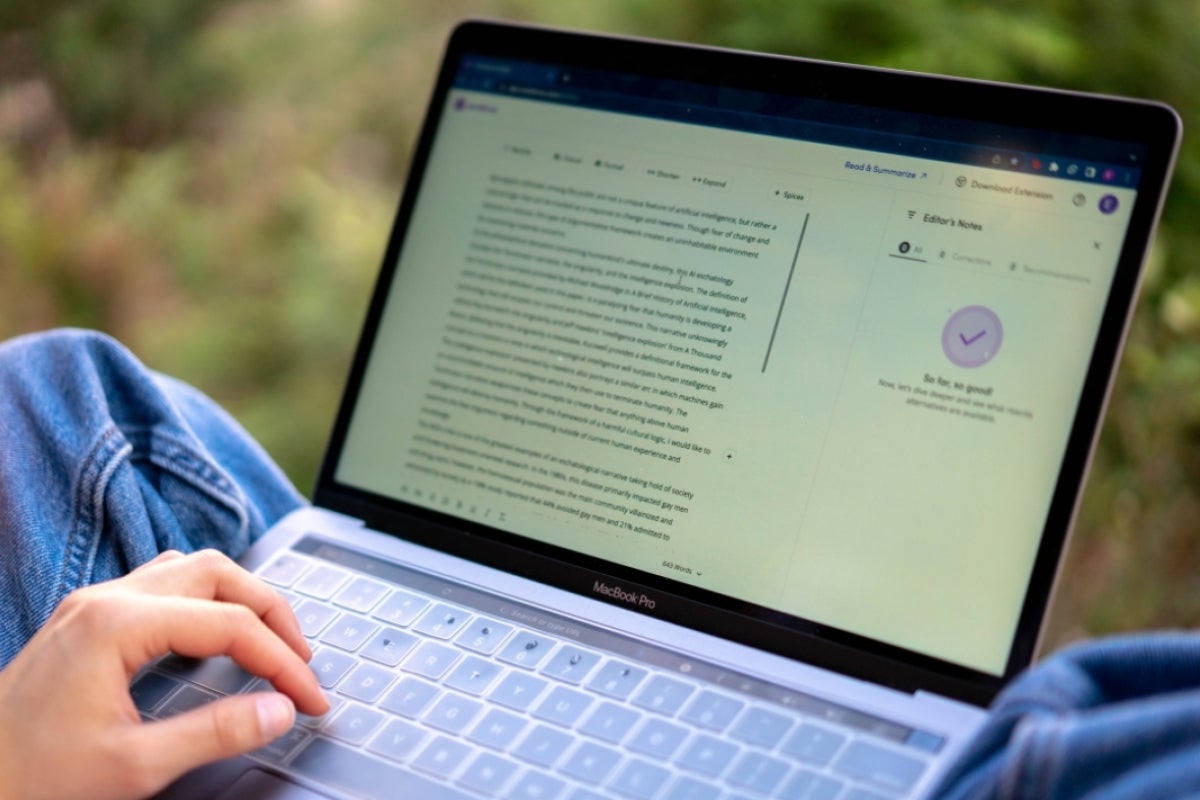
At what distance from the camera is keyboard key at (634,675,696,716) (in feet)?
1.84

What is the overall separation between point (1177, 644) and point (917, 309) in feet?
0.78

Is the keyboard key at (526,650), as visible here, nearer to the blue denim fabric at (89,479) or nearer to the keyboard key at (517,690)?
the keyboard key at (517,690)

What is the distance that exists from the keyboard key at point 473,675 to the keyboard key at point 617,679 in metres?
0.06

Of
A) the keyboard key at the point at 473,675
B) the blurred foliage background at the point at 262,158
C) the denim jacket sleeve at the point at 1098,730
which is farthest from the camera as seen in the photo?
the blurred foliage background at the point at 262,158

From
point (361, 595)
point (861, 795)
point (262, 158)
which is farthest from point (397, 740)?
point (262, 158)

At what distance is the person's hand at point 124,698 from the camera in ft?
1.60

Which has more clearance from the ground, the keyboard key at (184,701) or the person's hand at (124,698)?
the person's hand at (124,698)

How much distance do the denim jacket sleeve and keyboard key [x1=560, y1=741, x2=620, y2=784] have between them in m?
0.17

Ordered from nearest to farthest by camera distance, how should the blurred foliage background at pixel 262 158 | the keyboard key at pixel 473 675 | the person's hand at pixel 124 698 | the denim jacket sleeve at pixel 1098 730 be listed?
the denim jacket sleeve at pixel 1098 730 < the person's hand at pixel 124 698 < the keyboard key at pixel 473 675 < the blurred foliage background at pixel 262 158

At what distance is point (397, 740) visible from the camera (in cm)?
56

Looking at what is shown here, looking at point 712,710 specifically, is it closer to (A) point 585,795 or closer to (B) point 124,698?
(A) point 585,795

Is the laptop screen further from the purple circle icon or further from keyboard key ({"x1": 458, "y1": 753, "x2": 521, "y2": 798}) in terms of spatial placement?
keyboard key ({"x1": 458, "y1": 753, "x2": 521, "y2": 798})

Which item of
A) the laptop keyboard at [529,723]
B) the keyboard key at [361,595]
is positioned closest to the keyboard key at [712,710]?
the laptop keyboard at [529,723]

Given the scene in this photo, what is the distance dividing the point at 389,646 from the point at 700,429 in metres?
0.23
